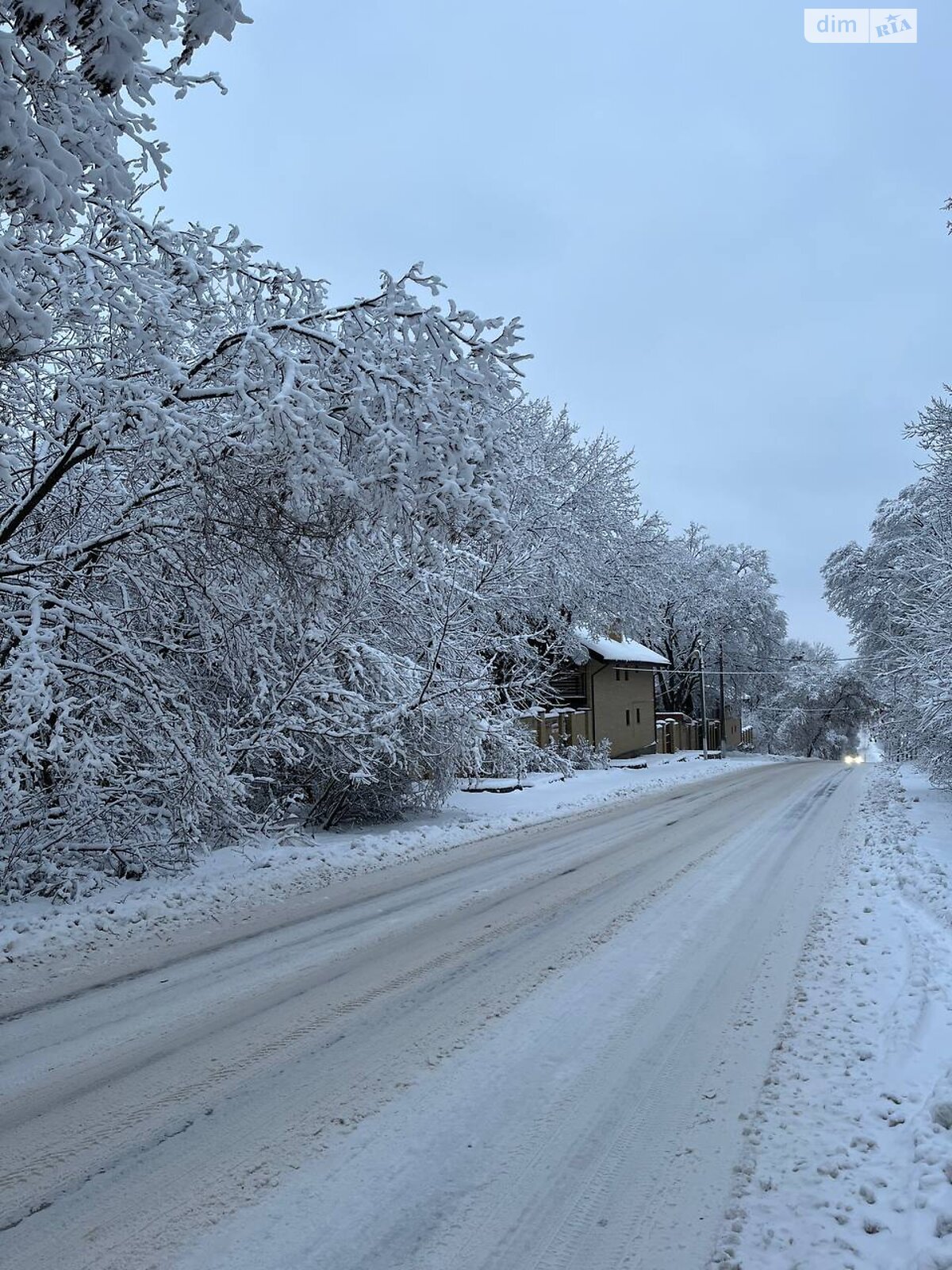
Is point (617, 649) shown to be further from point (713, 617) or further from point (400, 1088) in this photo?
point (400, 1088)

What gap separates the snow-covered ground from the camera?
7.26m

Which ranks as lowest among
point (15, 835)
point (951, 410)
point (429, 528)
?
point (15, 835)

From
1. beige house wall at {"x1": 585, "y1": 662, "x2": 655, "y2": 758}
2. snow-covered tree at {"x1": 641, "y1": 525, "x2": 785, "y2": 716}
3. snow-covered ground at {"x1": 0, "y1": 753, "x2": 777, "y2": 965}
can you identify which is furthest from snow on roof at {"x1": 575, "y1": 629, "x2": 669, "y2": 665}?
snow-covered ground at {"x1": 0, "y1": 753, "x2": 777, "y2": 965}

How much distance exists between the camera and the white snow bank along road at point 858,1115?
9.83 feet

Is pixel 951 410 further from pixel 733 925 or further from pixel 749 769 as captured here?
pixel 749 769

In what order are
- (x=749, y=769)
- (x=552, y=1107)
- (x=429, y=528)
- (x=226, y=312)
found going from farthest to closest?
(x=749, y=769) < (x=226, y=312) < (x=429, y=528) < (x=552, y=1107)

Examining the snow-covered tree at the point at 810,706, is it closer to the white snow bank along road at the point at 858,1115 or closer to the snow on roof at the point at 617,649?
the snow on roof at the point at 617,649

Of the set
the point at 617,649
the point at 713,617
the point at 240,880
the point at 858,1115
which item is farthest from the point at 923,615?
the point at 713,617

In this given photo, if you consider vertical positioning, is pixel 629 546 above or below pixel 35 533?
above

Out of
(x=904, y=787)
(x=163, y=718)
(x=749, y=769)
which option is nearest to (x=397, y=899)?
(x=163, y=718)

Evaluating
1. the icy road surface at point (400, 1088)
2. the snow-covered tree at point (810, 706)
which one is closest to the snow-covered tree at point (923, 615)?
the icy road surface at point (400, 1088)

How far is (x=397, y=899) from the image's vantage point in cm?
866

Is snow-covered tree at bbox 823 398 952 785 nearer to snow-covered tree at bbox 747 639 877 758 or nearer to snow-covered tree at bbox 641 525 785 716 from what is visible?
snow-covered tree at bbox 641 525 785 716

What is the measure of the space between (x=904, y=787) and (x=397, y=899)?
17.7 metres
